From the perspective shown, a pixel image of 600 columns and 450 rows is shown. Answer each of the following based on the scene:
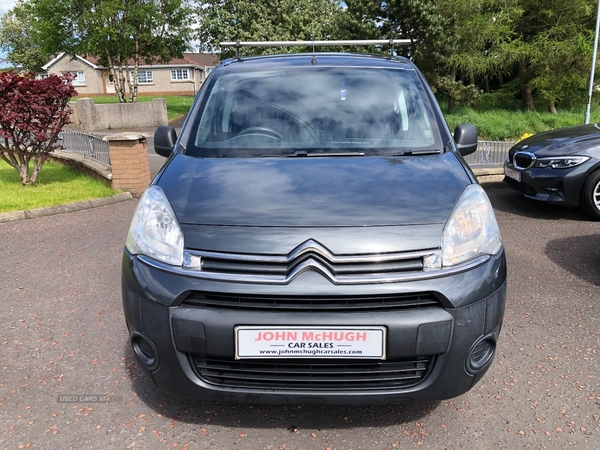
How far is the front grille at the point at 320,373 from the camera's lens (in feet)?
6.84

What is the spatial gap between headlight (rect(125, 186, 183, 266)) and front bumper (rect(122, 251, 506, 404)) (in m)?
0.07

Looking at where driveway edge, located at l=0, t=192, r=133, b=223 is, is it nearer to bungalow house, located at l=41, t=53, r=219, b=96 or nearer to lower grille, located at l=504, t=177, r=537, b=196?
lower grille, located at l=504, t=177, r=537, b=196

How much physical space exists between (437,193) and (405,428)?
1112 mm

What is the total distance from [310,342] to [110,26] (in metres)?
31.9

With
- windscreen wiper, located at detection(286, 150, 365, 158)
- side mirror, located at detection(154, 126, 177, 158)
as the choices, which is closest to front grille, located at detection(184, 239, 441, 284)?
windscreen wiper, located at detection(286, 150, 365, 158)

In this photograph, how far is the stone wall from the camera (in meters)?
23.6

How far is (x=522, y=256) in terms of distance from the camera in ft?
16.5

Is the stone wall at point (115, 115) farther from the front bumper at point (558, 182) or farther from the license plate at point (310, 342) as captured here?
the license plate at point (310, 342)

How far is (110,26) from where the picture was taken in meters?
29.5

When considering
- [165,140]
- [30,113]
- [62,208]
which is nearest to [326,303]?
[165,140]

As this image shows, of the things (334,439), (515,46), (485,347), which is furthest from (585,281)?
(515,46)

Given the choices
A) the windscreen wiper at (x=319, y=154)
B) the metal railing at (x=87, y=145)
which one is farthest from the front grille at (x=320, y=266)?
the metal railing at (x=87, y=145)

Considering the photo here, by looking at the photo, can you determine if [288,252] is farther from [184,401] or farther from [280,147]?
[184,401]

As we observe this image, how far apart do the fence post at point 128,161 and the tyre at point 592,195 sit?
6.12 metres
